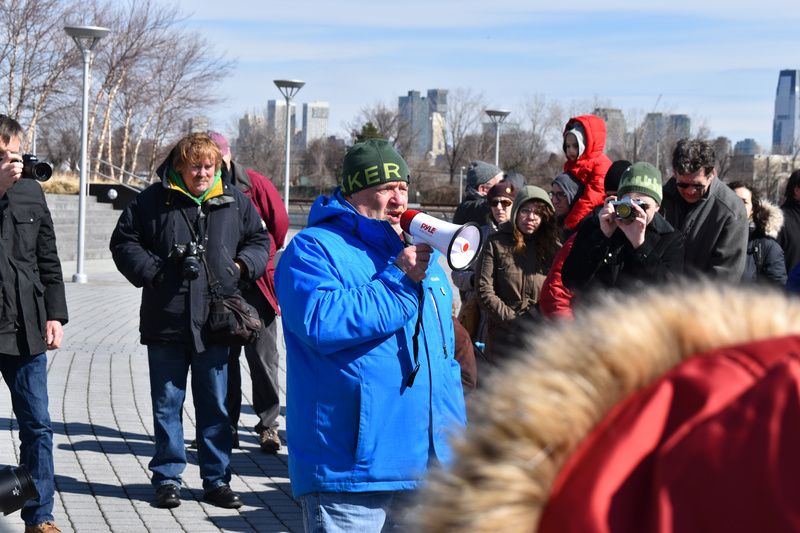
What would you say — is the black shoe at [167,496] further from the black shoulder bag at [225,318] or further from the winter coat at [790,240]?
the winter coat at [790,240]

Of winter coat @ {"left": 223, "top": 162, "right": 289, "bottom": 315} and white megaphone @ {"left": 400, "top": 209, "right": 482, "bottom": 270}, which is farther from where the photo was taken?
winter coat @ {"left": 223, "top": 162, "right": 289, "bottom": 315}

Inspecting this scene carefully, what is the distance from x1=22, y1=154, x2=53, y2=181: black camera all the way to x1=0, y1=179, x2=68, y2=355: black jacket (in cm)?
9

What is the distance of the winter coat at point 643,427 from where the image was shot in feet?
2.96

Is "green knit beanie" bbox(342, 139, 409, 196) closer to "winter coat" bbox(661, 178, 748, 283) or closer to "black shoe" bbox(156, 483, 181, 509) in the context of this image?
"winter coat" bbox(661, 178, 748, 283)

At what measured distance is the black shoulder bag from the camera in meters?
6.37

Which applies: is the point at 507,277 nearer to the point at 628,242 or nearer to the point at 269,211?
the point at 269,211

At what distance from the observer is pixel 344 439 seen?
12.0ft

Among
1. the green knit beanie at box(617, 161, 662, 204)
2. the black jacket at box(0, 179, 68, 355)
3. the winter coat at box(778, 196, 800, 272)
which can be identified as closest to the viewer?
the green knit beanie at box(617, 161, 662, 204)

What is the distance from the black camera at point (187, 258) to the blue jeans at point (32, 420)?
988 millimetres

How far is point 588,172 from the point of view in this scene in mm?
7602

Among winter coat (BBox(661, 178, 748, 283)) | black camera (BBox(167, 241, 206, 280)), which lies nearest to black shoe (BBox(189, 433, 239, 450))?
black camera (BBox(167, 241, 206, 280))

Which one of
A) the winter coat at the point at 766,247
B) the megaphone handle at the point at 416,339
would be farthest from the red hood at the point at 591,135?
the megaphone handle at the point at 416,339

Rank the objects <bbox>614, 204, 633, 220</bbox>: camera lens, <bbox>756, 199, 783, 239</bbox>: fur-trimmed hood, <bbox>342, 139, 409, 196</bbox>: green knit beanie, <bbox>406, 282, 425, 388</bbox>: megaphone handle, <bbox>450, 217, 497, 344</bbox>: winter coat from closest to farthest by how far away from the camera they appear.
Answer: <bbox>406, 282, 425, 388</bbox>: megaphone handle → <bbox>342, 139, 409, 196</bbox>: green knit beanie → <bbox>614, 204, 633, 220</bbox>: camera lens → <bbox>450, 217, 497, 344</bbox>: winter coat → <bbox>756, 199, 783, 239</bbox>: fur-trimmed hood

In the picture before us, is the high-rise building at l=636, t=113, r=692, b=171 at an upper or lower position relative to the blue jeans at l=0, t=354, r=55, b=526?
upper
